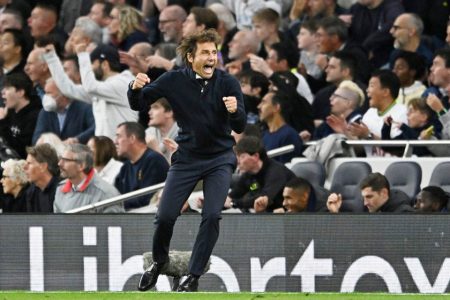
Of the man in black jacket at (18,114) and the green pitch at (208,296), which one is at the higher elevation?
the man in black jacket at (18,114)

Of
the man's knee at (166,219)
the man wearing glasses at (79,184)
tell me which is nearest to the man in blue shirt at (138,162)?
the man wearing glasses at (79,184)

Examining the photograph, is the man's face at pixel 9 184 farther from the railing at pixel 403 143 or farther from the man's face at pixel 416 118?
the man's face at pixel 416 118

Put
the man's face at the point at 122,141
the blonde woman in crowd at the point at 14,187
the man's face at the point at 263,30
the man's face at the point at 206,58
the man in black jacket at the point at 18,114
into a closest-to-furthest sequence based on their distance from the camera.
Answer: the man's face at the point at 206,58
the man's face at the point at 122,141
the blonde woman in crowd at the point at 14,187
the man in black jacket at the point at 18,114
the man's face at the point at 263,30

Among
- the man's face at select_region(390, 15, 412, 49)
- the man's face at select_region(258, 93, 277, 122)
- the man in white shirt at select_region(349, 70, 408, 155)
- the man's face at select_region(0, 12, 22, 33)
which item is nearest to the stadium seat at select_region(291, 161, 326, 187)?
the man in white shirt at select_region(349, 70, 408, 155)

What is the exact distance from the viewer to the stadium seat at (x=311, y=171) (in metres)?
15.7

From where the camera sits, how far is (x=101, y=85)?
17.6 metres

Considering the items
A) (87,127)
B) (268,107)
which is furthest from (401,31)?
(87,127)

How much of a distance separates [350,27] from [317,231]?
19.1ft

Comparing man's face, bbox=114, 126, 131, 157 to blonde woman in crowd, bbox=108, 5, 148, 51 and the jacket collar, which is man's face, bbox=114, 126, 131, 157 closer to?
the jacket collar

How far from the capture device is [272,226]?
45.3 feet

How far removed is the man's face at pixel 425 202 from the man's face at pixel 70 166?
349 centimetres

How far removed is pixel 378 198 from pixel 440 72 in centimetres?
213

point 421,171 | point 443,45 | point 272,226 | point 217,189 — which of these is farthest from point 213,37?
point 443,45

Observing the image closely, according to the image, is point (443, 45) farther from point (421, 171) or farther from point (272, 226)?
point (272, 226)
